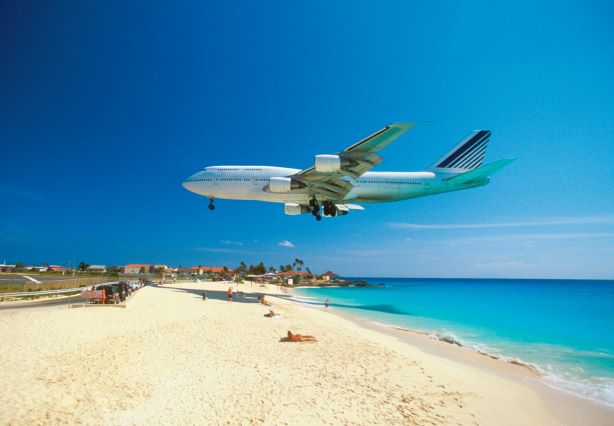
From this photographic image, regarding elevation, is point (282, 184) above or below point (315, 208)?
above

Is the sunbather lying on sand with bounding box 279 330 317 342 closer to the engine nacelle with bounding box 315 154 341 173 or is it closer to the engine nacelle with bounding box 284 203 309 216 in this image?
the engine nacelle with bounding box 315 154 341 173

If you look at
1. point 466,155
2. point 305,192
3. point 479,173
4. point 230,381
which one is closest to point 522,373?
point 230,381

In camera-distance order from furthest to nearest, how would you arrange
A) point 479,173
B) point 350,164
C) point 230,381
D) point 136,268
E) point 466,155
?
1. point 136,268
2. point 466,155
3. point 479,173
4. point 350,164
5. point 230,381

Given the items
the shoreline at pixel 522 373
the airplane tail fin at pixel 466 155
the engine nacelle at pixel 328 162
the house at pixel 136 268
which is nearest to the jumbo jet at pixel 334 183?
the airplane tail fin at pixel 466 155

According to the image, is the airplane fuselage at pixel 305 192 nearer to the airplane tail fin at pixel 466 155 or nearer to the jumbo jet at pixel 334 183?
the jumbo jet at pixel 334 183

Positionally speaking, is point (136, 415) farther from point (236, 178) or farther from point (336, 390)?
point (236, 178)

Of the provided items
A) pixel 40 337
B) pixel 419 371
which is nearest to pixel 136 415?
pixel 40 337

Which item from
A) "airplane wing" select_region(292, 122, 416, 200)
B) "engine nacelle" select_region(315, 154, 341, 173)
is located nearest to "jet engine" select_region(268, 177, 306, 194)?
"airplane wing" select_region(292, 122, 416, 200)

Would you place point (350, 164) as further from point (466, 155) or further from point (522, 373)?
point (466, 155)
